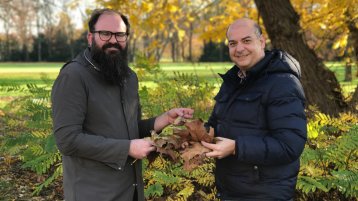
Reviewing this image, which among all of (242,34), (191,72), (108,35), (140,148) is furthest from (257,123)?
(191,72)

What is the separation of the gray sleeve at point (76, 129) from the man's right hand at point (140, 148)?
3cm

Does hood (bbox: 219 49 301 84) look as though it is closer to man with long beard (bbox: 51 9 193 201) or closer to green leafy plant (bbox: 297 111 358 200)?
man with long beard (bbox: 51 9 193 201)

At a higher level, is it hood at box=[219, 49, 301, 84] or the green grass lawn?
hood at box=[219, 49, 301, 84]

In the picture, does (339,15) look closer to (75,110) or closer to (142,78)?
(142,78)

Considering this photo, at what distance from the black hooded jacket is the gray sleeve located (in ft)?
2.14

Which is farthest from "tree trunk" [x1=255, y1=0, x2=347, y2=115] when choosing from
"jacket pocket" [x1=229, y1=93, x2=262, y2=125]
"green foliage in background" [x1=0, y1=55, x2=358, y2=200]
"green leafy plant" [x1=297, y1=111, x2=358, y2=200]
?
"jacket pocket" [x1=229, y1=93, x2=262, y2=125]

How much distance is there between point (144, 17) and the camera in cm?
901

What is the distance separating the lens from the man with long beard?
2.51 meters

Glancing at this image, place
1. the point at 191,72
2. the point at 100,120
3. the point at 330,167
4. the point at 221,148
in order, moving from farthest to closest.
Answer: the point at 191,72 → the point at 330,167 → the point at 100,120 → the point at 221,148

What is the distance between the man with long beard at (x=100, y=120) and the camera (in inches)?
99.0

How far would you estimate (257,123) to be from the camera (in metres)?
2.41

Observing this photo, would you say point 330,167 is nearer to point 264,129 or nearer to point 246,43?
point 264,129

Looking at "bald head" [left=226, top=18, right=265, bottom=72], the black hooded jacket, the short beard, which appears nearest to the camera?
the black hooded jacket

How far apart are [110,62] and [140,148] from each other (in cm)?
59
